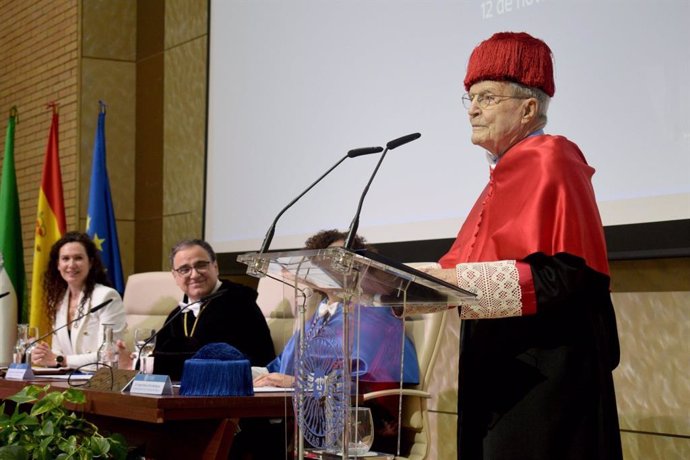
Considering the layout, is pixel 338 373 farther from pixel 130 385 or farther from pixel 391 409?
pixel 391 409

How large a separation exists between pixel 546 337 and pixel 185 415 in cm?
121

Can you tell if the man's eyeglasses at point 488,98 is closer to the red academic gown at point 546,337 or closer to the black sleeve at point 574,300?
the red academic gown at point 546,337

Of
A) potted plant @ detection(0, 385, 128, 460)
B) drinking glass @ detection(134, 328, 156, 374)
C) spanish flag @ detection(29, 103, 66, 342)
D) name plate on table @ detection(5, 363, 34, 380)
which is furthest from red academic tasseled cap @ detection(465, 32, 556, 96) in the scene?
spanish flag @ detection(29, 103, 66, 342)

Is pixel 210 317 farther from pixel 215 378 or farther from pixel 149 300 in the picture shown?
pixel 215 378

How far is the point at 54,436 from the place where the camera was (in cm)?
271

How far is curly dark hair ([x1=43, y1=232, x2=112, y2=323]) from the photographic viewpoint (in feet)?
15.8

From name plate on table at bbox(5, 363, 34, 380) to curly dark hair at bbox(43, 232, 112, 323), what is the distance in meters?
1.24

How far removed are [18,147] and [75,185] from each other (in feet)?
3.87

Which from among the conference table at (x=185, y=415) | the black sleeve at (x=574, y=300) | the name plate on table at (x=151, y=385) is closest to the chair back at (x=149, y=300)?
the conference table at (x=185, y=415)

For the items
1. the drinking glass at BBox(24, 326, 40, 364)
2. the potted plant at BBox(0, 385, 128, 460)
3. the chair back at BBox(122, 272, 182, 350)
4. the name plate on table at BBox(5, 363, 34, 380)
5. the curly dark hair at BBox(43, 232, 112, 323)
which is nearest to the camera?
the potted plant at BBox(0, 385, 128, 460)

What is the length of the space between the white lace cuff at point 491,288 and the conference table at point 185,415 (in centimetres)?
106

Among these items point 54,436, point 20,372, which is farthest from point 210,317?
point 54,436

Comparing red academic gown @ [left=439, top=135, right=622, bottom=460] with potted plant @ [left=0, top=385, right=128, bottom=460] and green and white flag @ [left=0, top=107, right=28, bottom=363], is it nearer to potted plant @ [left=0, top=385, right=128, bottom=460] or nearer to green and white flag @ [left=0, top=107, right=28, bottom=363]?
potted plant @ [left=0, top=385, right=128, bottom=460]

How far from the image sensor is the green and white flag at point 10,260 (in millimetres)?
5629
